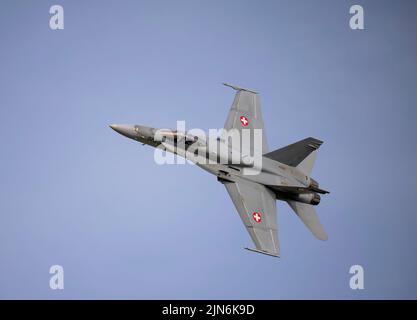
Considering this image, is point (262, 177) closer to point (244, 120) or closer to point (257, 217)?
point (257, 217)

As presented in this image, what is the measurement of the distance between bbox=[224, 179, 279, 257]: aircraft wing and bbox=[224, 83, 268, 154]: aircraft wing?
→ 2560mm

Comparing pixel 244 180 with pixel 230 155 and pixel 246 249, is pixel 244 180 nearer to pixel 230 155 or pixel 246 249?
pixel 230 155

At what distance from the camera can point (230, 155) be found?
40594 millimetres

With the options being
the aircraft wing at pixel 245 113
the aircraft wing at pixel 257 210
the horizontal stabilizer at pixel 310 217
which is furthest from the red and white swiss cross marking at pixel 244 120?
the horizontal stabilizer at pixel 310 217

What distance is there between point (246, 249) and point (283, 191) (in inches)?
171

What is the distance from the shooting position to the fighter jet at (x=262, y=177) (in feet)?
132

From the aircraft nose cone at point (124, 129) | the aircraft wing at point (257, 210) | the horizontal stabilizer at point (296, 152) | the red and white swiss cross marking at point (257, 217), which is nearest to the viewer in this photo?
the aircraft wing at point (257, 210)

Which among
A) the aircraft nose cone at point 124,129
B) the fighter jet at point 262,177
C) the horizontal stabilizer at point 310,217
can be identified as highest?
the aircraft nose cone at point 124,129

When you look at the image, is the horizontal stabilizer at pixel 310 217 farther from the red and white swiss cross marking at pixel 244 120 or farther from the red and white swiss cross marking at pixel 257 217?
the red and white swiss cross marking at pixel 244 120

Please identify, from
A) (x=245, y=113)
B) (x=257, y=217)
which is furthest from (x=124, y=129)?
(x=257, y=217)

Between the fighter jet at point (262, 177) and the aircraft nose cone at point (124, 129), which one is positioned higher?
the aircraft nose cone at point (124, 129)

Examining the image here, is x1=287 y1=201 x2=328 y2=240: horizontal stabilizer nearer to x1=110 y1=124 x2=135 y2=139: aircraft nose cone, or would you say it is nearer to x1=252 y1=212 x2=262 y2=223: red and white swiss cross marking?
x1=252 y1=212 x2=262 y2=223: red and white swiss cross marking

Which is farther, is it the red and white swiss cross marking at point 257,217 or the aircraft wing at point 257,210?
the red and white swiss cross marking at point 257,217
